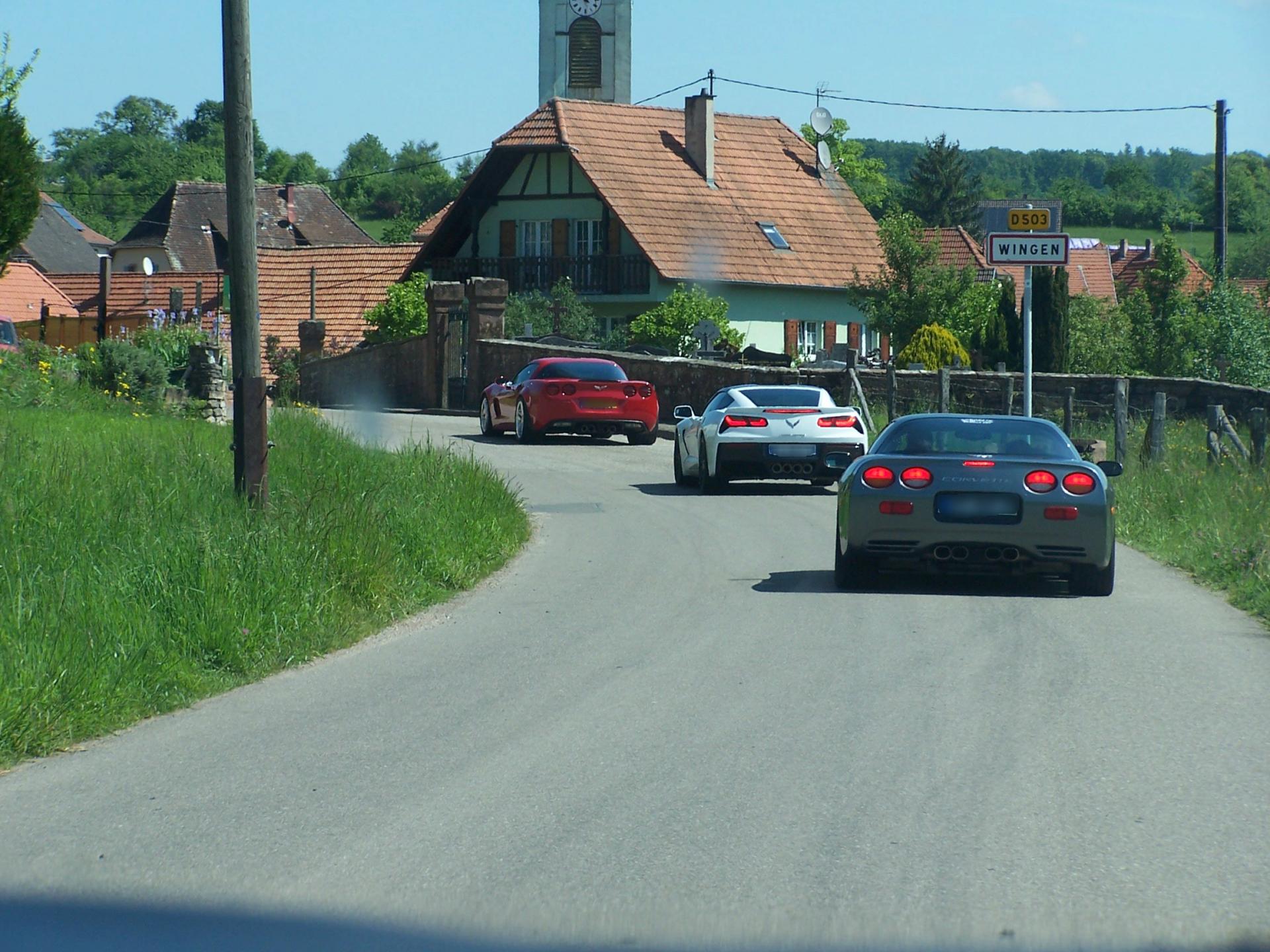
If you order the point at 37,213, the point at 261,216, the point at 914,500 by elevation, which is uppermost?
the point at 261,216

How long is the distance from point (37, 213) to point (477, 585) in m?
13.3

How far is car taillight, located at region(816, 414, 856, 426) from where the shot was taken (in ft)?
67.8

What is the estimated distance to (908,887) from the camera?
525cm

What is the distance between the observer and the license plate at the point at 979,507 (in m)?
11.9

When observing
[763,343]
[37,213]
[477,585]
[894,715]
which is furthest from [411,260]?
[894,715]

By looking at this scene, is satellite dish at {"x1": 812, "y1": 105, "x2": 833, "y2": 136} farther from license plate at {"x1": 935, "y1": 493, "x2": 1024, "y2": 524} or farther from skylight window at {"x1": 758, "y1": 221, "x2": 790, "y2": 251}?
license plate at {"x1": 935, "y1": 493, "x2": 1024, "y2": 524}

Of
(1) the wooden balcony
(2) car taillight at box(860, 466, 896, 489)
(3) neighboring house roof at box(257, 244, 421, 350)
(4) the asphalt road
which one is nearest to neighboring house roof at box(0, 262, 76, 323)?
(3) neighboring house roof at box(257, 244, 421, 350)

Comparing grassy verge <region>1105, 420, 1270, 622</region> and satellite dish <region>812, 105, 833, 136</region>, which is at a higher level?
satellite dish <region>812, 105, 833, 136</region>

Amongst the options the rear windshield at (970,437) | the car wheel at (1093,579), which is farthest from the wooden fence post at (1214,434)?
the car wheel at (1093,579)

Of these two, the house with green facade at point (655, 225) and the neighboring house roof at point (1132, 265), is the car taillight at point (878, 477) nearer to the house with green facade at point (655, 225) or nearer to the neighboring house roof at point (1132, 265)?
the house with green facade at point (655, 225)

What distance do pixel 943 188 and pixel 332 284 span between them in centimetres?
6741

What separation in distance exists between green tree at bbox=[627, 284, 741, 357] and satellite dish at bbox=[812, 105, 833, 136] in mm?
17712

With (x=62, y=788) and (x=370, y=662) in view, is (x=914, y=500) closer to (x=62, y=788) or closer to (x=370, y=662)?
(x=370, y=662)

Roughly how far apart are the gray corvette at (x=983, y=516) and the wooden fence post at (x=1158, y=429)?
894 cm
